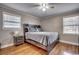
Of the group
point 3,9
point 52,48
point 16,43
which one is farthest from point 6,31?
point 52,48

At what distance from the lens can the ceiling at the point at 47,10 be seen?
1.39 meters

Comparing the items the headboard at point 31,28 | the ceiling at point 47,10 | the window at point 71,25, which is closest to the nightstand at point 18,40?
the headboard at point 31,28

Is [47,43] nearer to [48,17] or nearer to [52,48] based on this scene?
[52,48]

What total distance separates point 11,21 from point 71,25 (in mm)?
1378

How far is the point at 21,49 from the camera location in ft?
4.84

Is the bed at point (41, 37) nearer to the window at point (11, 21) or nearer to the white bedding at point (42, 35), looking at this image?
the white bedding at point (42, 35)

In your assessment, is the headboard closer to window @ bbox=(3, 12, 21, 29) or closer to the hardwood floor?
window @ bbox=(3, 12, 21, 29)

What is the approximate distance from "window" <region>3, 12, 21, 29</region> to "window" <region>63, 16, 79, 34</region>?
3.57ft

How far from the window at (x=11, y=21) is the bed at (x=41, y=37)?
0.20m

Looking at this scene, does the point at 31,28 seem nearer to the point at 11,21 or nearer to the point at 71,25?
the point at 11,21

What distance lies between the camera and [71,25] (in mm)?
1441

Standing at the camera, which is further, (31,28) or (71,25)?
(31,28)

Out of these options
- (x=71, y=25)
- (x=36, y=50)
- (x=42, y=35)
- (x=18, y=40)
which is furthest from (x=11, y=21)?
(x=71, y=25)
